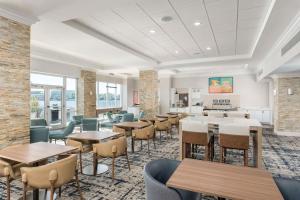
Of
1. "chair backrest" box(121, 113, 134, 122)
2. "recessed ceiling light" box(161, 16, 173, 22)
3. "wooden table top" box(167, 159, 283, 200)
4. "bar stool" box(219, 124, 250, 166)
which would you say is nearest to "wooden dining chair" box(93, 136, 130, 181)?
"wooden table top" box(167, 159, 283, 200)

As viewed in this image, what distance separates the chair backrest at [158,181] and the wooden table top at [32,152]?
4.77 ft

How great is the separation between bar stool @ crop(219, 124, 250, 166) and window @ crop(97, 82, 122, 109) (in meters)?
9.33

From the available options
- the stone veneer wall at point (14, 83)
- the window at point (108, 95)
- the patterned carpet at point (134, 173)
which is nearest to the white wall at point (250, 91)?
the patterned carpet at point (134, 173)

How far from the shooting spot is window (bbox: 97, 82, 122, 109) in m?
12.0

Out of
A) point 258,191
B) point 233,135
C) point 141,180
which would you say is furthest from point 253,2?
point 141,180

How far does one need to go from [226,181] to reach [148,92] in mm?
7745

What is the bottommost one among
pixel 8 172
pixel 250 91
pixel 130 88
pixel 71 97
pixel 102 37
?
pixel 8 172

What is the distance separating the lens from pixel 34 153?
263cm

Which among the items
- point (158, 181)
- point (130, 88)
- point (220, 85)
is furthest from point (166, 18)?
point (130, 88)

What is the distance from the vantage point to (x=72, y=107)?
947 cm

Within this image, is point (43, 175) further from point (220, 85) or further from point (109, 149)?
point (220, 85)

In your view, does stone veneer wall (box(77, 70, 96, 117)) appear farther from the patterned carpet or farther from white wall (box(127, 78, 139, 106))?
the patterned carpet

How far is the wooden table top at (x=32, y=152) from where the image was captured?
2.42m

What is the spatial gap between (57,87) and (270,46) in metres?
8.45
